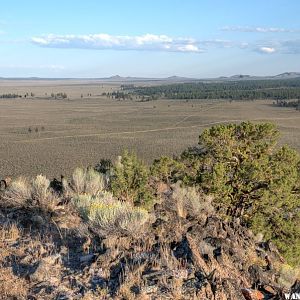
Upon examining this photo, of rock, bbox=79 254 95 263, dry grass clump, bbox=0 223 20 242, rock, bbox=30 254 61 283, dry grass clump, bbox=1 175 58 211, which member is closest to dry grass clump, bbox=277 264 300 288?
rock, bbox=79 254 95 263

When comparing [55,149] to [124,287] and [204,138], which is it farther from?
[124,287]

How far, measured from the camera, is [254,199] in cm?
1502

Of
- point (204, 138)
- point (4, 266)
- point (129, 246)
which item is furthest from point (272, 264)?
point (204, 138)

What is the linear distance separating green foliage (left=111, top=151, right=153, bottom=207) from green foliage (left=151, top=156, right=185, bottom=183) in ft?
6.33

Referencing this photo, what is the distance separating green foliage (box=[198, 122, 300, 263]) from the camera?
564 inches

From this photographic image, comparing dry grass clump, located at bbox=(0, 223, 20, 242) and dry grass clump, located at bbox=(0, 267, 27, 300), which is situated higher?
dry grass clump, located at bbox=(0, 223, 20, 242)

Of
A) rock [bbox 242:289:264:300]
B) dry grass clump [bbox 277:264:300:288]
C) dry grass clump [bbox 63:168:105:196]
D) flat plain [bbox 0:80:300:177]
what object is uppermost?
dry grass clump [bbox 63:168:105:196]

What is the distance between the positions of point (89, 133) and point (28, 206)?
173 ft

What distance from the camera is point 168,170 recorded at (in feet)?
55.0

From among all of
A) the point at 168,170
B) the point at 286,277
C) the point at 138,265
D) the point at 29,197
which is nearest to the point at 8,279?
the point at 138,265

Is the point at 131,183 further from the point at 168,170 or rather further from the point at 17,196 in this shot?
the point at 17,196

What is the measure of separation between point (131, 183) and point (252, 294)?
320 inches

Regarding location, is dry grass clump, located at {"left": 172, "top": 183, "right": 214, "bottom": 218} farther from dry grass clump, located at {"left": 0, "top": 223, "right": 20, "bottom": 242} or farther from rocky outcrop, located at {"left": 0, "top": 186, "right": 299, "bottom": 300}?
dry grass clump, located at {"left": 0, "top": 223, "right": 20, "bottom": 242}

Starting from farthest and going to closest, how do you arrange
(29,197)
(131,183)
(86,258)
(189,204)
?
(131,183), (189,204), (29,197), (86,258)
